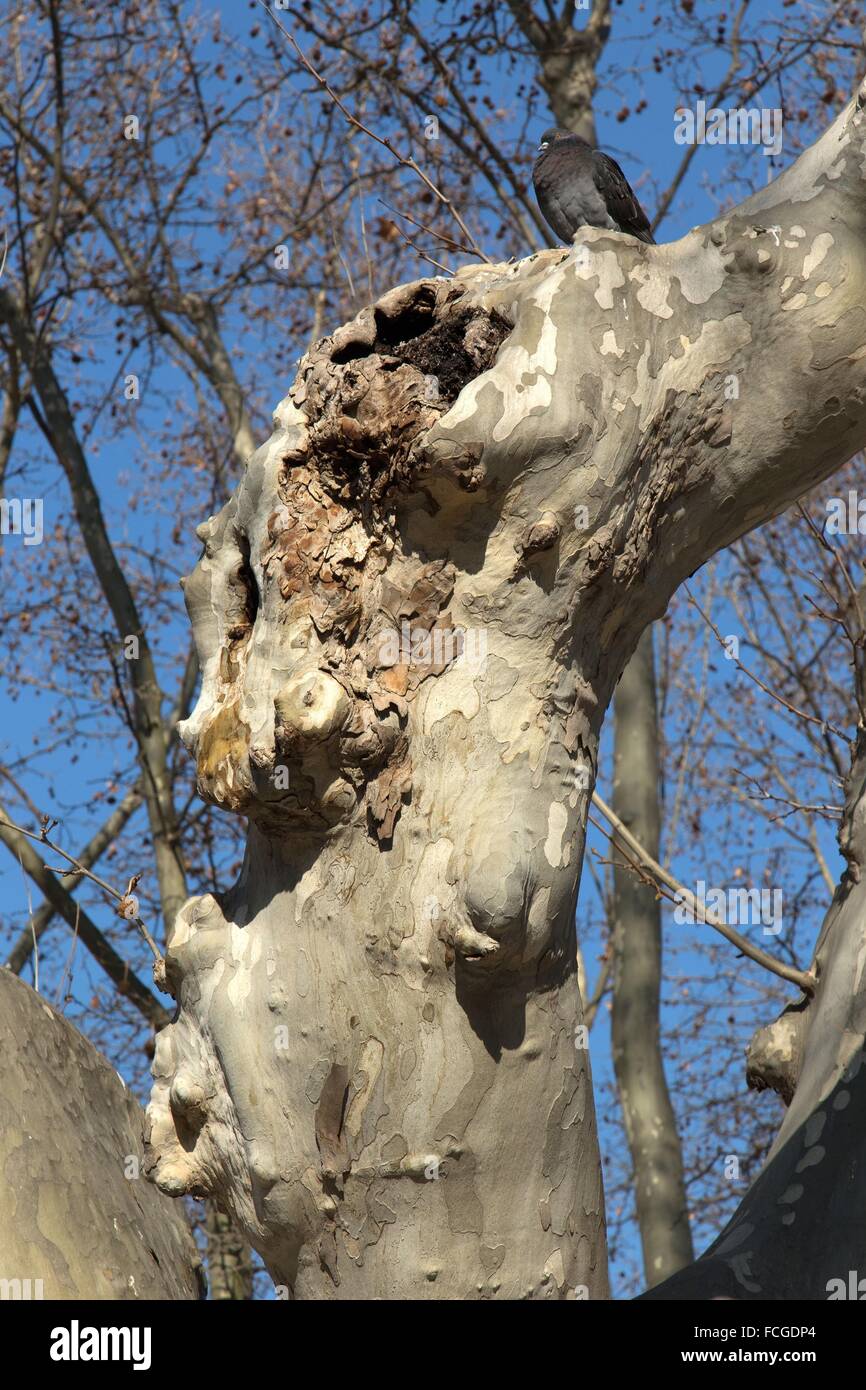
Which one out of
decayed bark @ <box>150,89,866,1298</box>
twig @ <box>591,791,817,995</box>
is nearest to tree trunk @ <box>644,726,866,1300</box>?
decayed bark @ <box>150,89,866,1298</box>

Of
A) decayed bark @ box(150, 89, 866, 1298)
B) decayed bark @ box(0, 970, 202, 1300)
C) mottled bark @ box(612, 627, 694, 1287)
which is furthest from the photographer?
mottled bark @ box(612, 627, 694, 1287)

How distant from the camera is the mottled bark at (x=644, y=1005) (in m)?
5.91

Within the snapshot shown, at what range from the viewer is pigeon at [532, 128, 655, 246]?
12.9 ft

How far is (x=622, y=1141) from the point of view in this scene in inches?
337

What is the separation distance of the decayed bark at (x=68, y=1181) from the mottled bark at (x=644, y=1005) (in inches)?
114

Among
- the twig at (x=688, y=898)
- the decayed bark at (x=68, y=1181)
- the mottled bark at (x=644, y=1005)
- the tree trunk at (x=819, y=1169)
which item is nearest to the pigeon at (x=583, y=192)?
the twig at (x=688, y=898)

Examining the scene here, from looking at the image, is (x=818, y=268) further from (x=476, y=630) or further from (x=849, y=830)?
(x=849, y=830)

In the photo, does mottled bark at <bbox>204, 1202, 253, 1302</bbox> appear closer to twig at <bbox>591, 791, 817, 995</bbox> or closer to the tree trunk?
twig at <bbox>591, 791, 817, 995</bbox>

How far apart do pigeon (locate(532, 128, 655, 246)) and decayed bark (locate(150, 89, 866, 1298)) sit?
1472 millimetres

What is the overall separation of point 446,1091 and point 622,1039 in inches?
171

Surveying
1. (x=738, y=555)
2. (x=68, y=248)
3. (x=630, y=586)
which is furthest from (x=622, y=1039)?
(x=68, y=248)

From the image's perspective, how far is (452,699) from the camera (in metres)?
2.26

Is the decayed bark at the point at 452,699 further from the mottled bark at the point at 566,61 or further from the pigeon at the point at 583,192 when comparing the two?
the mottled bark at the point at 566,61

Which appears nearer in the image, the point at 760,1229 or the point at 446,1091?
the point at 446,1091
